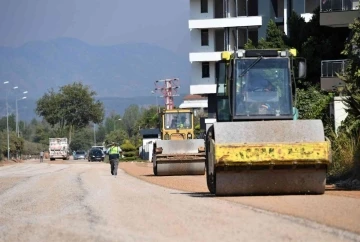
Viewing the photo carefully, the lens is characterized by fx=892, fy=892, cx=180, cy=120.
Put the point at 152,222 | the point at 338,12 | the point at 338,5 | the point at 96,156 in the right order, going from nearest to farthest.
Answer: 1. the point at 152,222
2. the point at 338,5
3. the point at 338,12
4. the point at 96,156

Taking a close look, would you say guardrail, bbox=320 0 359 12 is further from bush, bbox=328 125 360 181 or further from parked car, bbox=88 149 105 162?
parked car, bbox=88 149 105 162

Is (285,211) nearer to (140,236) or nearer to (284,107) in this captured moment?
(140,236)

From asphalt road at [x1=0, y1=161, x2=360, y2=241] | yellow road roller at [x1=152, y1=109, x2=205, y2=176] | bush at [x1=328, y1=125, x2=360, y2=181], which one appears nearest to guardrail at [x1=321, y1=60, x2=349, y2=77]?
yellow road roller at [x1=152, y1=109, x2=205, y2=176]

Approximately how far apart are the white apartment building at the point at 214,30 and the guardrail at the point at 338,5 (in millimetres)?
25606

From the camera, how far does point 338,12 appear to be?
45.6 m

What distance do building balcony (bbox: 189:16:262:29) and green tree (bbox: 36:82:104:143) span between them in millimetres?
78778

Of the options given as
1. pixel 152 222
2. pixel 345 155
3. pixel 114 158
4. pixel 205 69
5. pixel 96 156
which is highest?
pixel 205 69

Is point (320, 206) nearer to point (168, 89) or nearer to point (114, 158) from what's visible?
point (114, 158)

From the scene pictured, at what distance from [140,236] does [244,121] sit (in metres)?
9.82

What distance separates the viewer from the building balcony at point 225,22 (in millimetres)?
72500

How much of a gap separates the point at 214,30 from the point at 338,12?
3042 centimetres

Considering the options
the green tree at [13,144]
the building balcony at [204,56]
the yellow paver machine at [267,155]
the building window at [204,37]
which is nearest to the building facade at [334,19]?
the yellow paver machine at [267,155]

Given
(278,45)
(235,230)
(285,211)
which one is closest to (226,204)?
(285,211)

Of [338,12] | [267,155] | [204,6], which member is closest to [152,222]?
[267,155]
